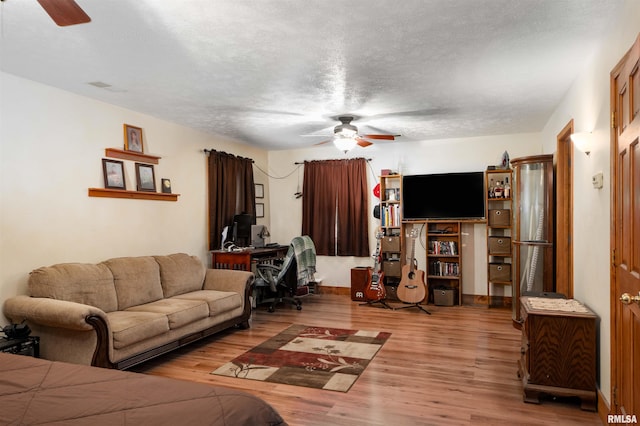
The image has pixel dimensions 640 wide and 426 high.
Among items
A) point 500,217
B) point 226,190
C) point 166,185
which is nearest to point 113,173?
point 166,185

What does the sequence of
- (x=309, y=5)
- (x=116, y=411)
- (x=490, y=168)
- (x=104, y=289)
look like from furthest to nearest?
(x=490, y=168), (x=104, y=289), (x=309, y=5), (x=116, y=411)

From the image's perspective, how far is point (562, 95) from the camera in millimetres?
4309

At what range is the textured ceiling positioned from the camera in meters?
2.57

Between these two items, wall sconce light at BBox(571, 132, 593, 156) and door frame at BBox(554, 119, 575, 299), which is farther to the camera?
door frame at BBox(554, 119, 575, 299)

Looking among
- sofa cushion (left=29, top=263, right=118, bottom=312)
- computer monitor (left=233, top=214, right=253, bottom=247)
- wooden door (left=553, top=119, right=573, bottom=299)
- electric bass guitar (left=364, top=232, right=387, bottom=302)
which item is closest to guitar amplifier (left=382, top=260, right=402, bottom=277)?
electric bass guitar (left=364, top=232, right=387, bottom=302)

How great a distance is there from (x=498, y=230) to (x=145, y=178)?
496cm

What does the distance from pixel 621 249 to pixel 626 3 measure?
1382 mm

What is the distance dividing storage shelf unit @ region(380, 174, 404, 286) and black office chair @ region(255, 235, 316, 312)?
50.9 inches

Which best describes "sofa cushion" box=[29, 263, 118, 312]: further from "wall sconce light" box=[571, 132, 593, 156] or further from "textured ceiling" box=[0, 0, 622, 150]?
"wall sconce light" box=[571, 132, 593, 156]

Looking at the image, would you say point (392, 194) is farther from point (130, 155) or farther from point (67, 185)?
point (67, 185)

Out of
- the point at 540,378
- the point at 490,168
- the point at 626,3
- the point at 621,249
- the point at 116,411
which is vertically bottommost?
the point at 540,378

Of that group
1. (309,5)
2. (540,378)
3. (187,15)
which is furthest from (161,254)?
(540,378)

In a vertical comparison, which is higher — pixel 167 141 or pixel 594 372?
pixel 167 141

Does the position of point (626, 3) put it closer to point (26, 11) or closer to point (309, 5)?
point (309, 5)
